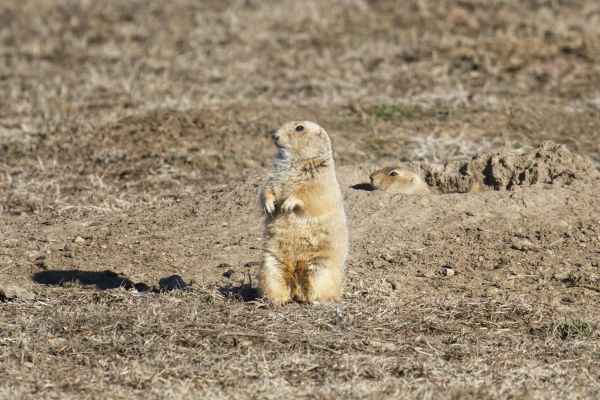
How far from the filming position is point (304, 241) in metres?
7.04

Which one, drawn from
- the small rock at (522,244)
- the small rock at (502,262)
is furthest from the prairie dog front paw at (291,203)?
the small rock at (522,244)

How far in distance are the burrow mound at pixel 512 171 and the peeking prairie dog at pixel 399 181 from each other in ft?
0.93

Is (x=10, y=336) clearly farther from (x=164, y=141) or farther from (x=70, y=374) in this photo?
(x=164, y=141)

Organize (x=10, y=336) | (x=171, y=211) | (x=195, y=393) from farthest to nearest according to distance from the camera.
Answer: (x=171, y=211)
(x=10, y=336)
(x=195, y=393)

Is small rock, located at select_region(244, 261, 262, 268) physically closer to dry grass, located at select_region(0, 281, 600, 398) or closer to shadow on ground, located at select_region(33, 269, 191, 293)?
shadow on ground, located at select_region(33, 269, 191, 293)

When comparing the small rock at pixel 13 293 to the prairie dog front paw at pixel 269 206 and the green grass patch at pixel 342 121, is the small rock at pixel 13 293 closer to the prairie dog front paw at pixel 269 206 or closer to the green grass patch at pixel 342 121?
the prairie dog front paw at pixel 269 206

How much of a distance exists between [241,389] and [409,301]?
2.18 m

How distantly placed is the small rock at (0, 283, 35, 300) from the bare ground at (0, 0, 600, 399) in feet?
0.19

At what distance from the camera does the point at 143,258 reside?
8.45m

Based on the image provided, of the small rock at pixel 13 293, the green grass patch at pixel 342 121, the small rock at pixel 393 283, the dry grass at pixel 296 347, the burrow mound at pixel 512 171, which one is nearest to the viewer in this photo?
the dry grass at pixel 296 347

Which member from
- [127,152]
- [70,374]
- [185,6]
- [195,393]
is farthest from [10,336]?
[185,6]

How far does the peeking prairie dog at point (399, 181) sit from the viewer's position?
9492 mm

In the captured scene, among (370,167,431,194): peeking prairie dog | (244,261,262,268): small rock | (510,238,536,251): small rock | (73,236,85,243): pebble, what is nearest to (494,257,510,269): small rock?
(510,238,536,251): small rock

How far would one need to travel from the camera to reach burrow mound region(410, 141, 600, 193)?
30.8ft
